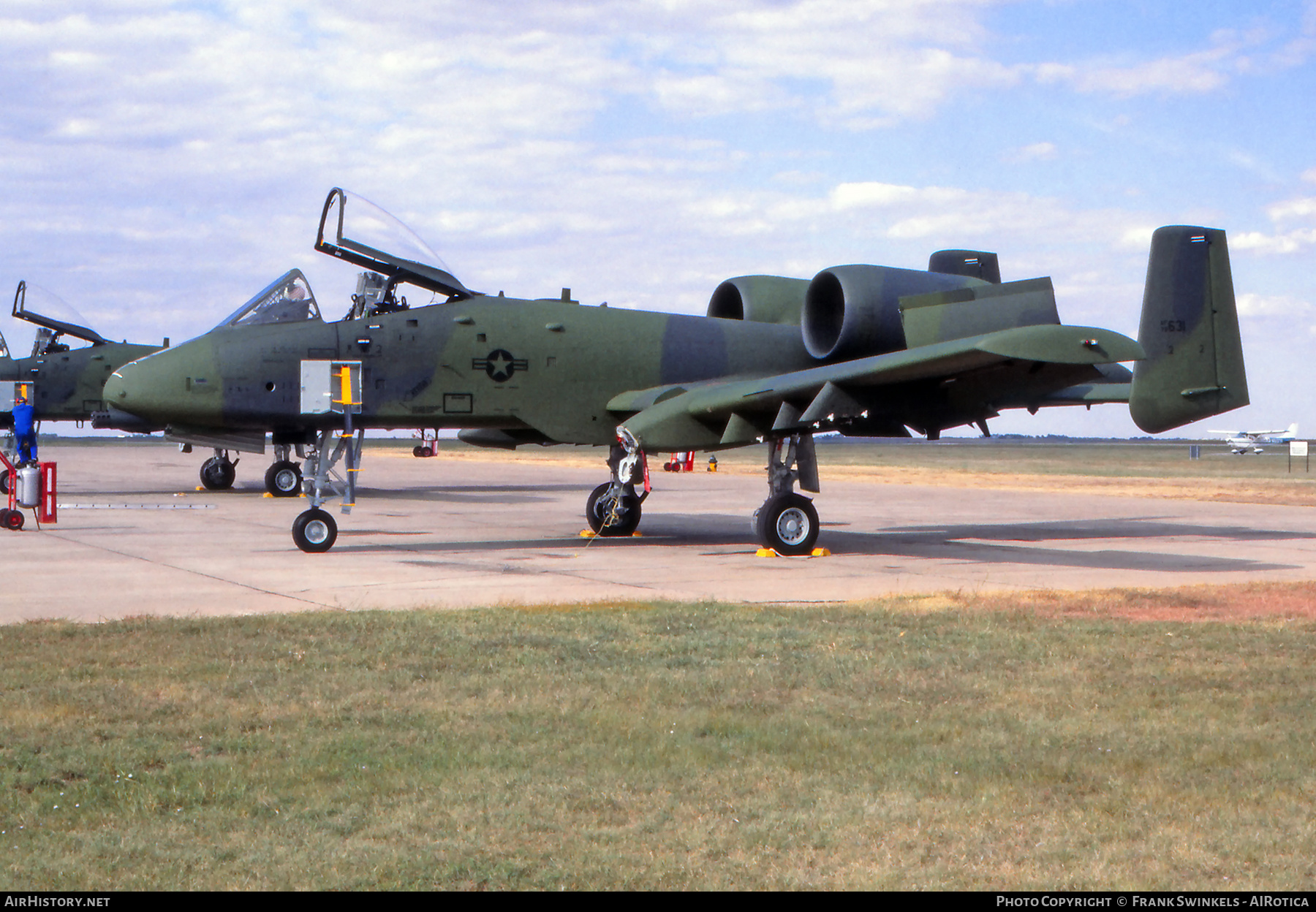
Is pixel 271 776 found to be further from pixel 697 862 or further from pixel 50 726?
pixel 697 862

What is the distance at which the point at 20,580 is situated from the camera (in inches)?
446

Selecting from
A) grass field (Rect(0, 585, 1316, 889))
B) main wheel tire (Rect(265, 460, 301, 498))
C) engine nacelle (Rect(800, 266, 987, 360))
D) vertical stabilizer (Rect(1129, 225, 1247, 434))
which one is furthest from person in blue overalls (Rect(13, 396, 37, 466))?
vertical stabilizer (Rect(1129, 225, 1247, 434))

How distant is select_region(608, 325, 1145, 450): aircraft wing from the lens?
11703mm

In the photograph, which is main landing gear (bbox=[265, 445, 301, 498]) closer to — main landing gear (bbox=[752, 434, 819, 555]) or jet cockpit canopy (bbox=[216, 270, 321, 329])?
jet cockpit canopy (bbox=[216, 270, 321, 329])

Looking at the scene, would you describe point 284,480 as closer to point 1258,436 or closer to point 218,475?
point 218,475

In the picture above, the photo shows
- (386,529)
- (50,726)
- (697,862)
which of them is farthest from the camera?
(386,529)

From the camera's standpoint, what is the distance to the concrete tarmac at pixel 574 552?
1071cm

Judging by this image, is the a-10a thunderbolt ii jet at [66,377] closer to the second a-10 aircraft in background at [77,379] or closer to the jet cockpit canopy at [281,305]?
the second a-10 aircraft in background at [77,379]

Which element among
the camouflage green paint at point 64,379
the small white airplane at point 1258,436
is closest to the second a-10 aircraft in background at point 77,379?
the camouflage green paint at point 64,379

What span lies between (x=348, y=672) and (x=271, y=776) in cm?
203

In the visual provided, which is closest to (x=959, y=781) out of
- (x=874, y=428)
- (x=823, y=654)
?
(x=823, y=654)

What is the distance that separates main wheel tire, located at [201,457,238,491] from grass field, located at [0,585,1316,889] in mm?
20069

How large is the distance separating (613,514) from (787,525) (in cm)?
301

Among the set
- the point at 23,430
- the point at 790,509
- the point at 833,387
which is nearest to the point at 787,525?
the point at 790,509
